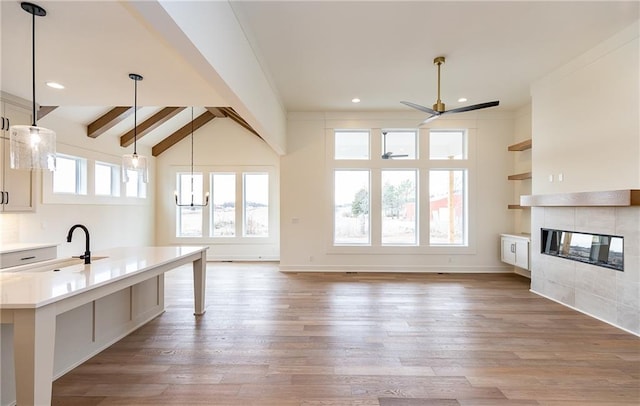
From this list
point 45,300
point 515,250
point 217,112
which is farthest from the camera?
point 217,112

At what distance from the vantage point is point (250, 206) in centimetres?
798

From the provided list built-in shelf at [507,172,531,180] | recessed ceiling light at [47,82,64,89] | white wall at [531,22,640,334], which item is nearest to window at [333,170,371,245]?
built-in shelf at [507,172,531,180]

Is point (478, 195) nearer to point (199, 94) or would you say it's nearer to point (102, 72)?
point (199, 94)

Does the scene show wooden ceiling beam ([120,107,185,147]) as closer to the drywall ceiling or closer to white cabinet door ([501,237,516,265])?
the drywall ceiling

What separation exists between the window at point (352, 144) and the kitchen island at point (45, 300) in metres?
4.21

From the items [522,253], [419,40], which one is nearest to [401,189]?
[522,253]

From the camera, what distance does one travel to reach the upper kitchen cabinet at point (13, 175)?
3.74 m

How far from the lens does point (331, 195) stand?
6.13 m

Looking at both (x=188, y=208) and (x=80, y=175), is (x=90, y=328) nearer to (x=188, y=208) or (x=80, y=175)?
(x=80, y=175)

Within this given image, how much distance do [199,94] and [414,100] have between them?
3.66 m

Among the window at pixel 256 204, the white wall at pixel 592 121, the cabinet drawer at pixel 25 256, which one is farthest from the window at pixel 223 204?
the white wall at pixel 592 121

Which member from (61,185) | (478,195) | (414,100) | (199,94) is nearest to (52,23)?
(199,94)

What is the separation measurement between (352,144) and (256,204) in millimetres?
3213

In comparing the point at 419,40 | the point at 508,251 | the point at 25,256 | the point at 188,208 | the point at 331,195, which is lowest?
the point at 508,251
